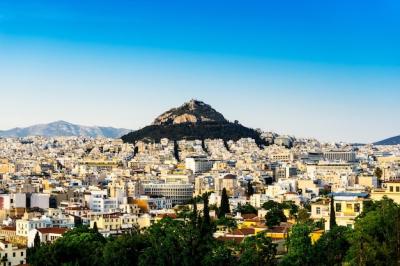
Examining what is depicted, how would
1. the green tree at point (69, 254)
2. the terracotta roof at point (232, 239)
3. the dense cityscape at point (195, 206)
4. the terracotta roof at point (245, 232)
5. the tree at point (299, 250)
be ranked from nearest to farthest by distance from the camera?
the tree at point (299, 250), the dense cityscape at point (195, 206), the green tree at point (69, 254), the terracotta roof at point (232, 239), the terracotta roof at point (245, 232)

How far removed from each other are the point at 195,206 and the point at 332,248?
1069 centimetres

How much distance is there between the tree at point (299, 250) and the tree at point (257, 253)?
583 millimetres

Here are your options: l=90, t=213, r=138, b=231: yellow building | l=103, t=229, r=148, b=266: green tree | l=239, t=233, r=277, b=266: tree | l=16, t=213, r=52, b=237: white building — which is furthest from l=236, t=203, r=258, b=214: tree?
l=239, t=233, r=277, b=266: tree

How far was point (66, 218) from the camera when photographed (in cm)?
4225

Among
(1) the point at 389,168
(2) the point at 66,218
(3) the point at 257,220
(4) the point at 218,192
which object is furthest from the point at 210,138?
(3) the point at 257,220

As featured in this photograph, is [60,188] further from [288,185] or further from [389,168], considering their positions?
[389,168]

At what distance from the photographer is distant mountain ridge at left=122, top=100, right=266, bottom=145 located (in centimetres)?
11288

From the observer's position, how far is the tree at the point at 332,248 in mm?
20516

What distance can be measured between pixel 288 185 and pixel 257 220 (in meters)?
22.3

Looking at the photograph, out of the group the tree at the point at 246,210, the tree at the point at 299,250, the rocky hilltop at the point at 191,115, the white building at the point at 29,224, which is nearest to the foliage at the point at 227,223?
the tree at the point at 246,210

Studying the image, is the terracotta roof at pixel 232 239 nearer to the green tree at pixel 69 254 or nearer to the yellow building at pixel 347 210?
the yellow building at pixel 347 210

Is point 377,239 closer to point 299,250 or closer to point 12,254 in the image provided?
point 299,250

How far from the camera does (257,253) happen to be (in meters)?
20.7

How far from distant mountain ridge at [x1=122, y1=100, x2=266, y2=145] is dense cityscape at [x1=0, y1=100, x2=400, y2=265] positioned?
639mm
